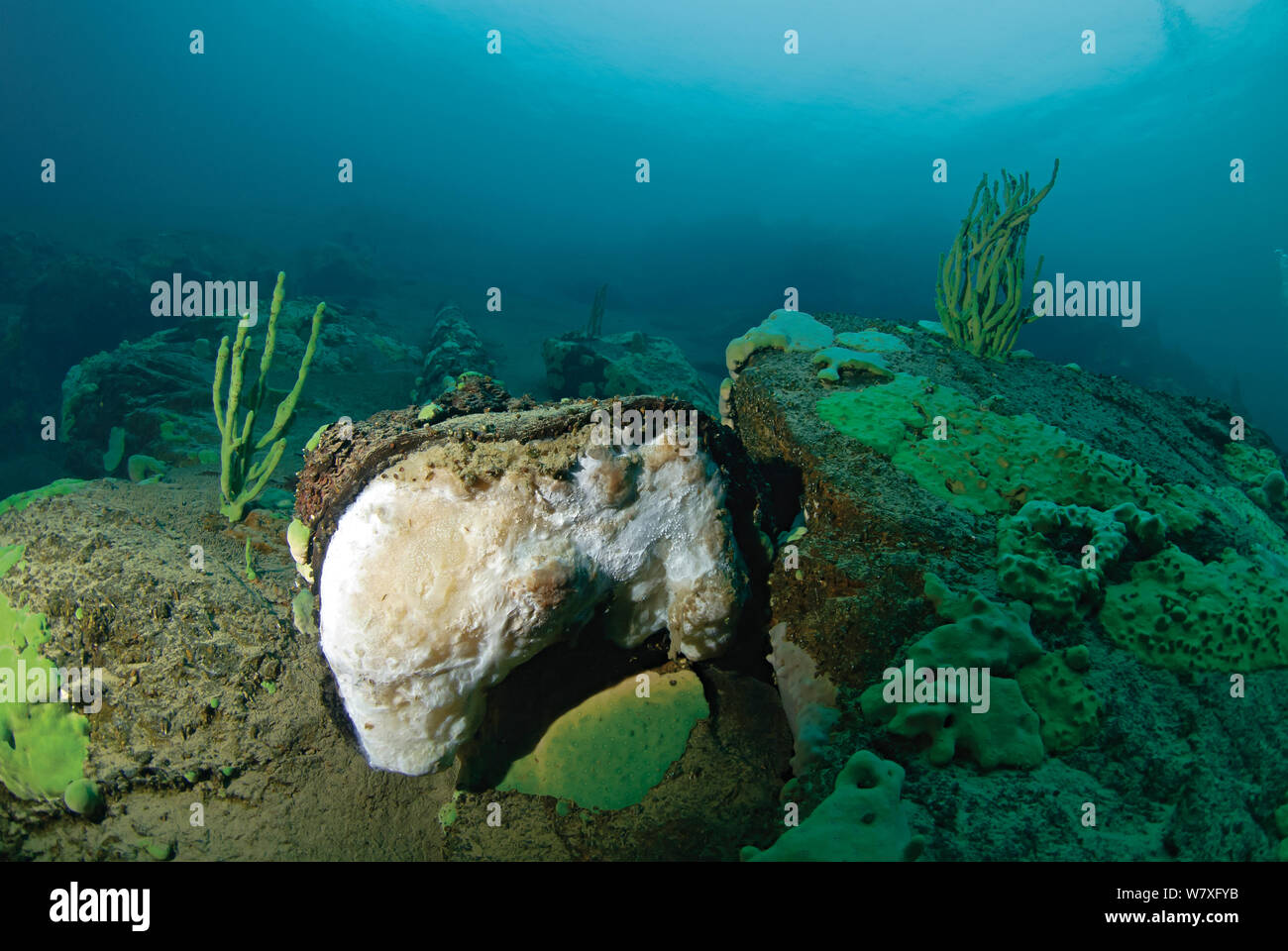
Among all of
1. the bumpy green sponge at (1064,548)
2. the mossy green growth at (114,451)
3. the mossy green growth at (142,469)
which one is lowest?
the bumpy green sponge at (1064,548)

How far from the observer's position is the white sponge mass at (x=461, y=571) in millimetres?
2357

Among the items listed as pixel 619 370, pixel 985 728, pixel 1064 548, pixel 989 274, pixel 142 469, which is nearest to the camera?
pixel 985 728

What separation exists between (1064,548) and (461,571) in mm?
3459

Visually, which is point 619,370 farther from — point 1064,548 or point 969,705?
point 969,705

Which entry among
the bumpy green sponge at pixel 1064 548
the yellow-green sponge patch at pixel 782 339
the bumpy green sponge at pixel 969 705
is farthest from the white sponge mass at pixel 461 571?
the yellow-green sponge patch at pixel 782 339

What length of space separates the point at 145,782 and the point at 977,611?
4358 mm

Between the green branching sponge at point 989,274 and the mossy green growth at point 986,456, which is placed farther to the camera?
the green branching sponge at point 989,274

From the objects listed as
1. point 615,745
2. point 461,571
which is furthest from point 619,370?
point 461,571

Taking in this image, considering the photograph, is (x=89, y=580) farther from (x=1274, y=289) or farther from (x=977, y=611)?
(x=1274, y=289)

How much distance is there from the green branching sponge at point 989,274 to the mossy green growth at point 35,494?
789 cm

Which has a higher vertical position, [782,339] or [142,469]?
[782,339]

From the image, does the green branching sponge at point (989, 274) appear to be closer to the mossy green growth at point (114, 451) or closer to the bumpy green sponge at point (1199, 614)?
the bumpy green sponge at point (1199, 614)

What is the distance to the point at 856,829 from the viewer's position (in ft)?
6.18
